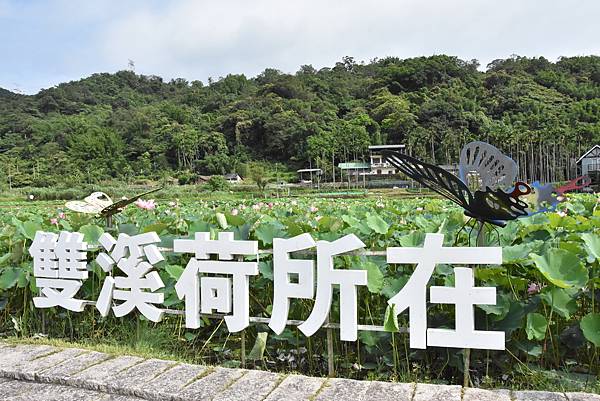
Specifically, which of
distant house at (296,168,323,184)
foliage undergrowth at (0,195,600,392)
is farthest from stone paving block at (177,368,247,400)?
distant house at (296,168,323,184)

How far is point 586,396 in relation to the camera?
1740 millimetres

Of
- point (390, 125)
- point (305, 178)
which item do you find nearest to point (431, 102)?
point (390, 125)

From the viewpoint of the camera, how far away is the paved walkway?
1.84 metres

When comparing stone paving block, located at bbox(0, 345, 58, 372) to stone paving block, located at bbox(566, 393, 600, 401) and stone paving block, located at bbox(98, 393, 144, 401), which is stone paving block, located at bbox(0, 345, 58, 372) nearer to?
stone paving block, located at bbox(98, 393, 144, 401)

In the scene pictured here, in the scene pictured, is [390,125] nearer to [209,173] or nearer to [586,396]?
[209,173]

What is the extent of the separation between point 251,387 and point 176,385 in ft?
0.94

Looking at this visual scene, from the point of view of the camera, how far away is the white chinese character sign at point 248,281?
2004mm

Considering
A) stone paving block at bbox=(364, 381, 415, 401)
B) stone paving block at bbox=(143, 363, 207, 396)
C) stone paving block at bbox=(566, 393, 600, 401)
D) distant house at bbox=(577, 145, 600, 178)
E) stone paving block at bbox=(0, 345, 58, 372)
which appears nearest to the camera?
stone paving block at bbox=(566, 393, 600, 401)

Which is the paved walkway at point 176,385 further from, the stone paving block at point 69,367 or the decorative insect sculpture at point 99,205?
the decorative insect sculpture at point 99,205

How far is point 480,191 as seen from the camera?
2.12 meters

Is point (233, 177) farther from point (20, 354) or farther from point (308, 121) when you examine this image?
point (20, 354)

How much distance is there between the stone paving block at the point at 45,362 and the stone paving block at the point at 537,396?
6.03 ft

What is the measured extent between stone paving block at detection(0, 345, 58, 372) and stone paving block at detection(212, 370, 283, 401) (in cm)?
101

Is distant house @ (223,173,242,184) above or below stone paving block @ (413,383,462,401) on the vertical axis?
above
